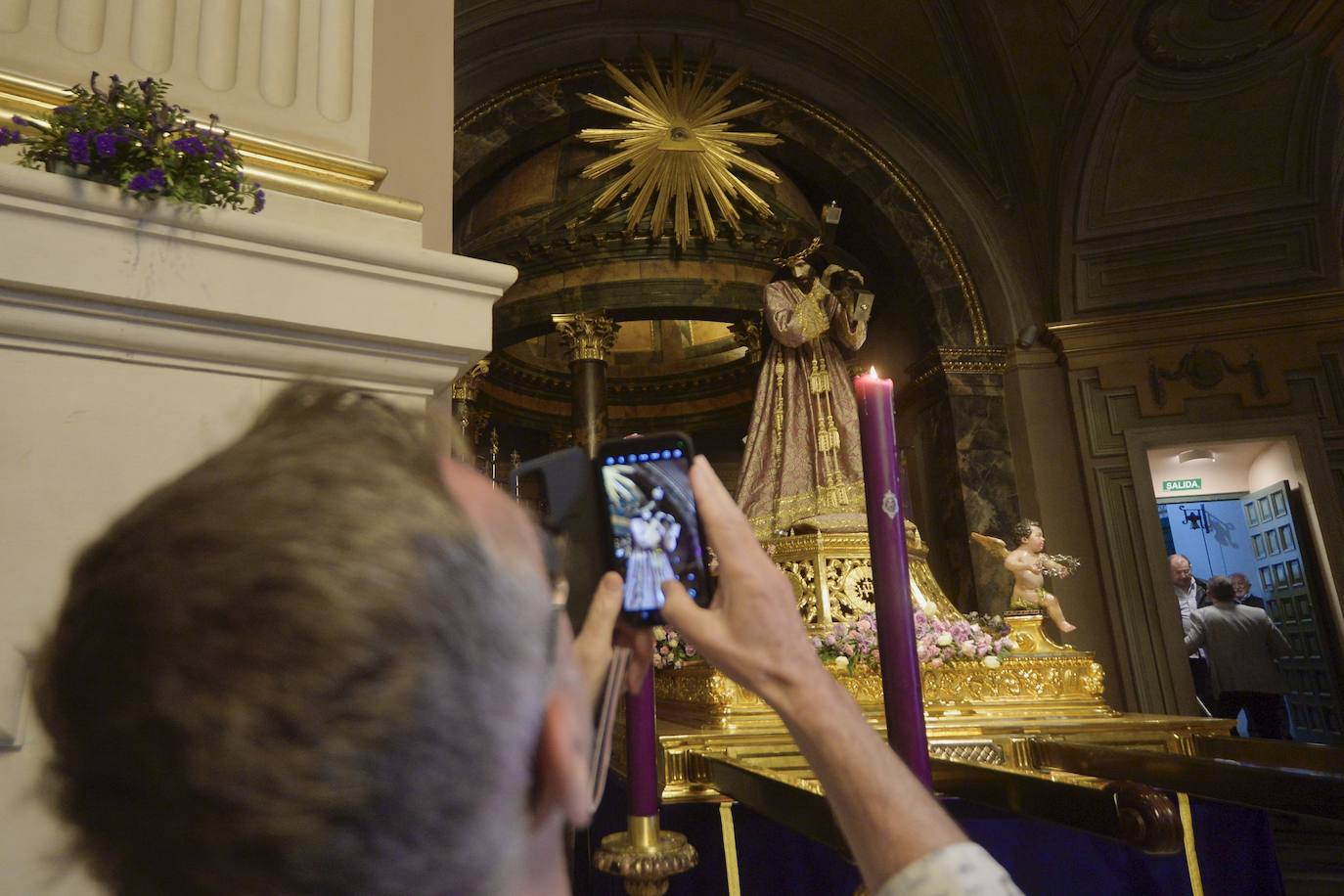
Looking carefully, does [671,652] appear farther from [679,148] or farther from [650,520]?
[679,148]

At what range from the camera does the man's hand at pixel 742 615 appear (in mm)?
569

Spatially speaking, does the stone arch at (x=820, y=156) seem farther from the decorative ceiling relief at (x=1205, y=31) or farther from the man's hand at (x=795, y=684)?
the man's hand at (x=795, y=684)

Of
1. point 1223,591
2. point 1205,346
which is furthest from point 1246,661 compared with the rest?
point 1205,346

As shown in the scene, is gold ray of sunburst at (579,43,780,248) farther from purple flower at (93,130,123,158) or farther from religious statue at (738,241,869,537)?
purple flower at (93,130,123,158)

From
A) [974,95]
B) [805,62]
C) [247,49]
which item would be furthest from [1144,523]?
[247,49]

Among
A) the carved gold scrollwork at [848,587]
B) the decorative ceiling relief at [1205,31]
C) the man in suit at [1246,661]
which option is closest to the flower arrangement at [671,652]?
the carved gold scrollwork at [848,587]

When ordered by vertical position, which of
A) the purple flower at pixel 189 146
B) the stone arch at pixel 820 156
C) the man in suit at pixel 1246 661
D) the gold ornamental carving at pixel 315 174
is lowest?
the man in suit at pixel 1246 661

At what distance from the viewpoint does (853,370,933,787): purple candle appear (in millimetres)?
863

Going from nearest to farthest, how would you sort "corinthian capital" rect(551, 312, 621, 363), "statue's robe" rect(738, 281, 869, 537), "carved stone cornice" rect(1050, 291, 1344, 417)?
"statue's robe" rect(738, 281, 869, 537) → "carved stone cornice" rect(1050, 291, 1344, 417) → "corinthian capital" rect(551, 312, 621, 363)

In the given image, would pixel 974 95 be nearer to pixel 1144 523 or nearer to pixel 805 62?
pixel 805 62

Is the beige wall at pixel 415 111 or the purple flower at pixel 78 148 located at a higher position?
the beige wall at pixel 415 111

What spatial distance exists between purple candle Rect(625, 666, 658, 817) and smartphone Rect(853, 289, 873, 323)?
12.8ft

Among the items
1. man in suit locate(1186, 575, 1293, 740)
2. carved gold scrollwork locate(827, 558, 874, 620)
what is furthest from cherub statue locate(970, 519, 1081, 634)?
man in suit locate(1186, 575, 1293, 740)

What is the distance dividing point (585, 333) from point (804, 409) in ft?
13.6
